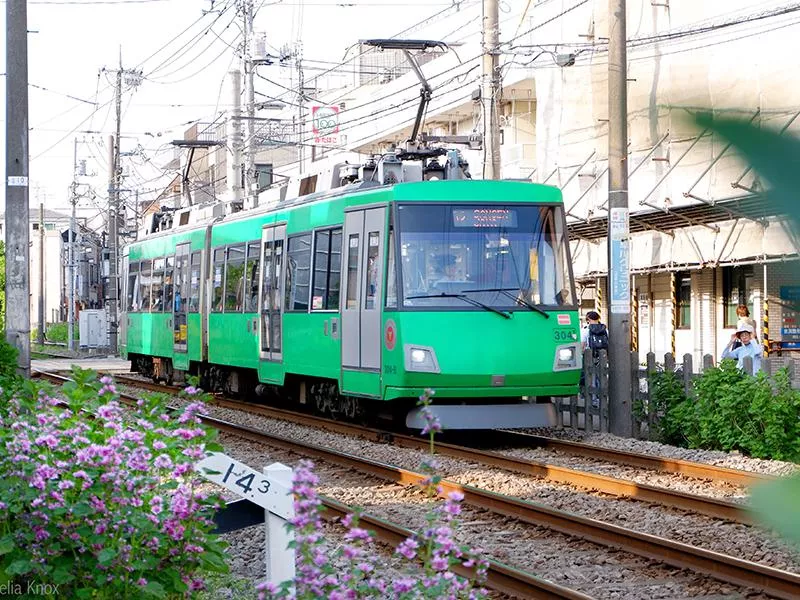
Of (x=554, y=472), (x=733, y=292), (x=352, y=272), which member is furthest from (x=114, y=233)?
(x=554, y=472)

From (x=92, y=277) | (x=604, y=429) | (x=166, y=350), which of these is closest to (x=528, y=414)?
(x=604, y=429)

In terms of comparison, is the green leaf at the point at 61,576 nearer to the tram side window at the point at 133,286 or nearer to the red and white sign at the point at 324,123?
the tram side window at the point at 133,286

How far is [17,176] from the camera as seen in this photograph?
16.3 meters

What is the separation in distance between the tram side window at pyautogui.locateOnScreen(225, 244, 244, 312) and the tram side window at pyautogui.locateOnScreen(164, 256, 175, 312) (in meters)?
4.00

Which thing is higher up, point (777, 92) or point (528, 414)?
point (777, 92)

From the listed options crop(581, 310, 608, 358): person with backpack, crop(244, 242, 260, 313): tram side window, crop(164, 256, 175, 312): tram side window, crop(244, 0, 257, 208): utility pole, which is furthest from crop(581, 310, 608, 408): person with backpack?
crop(244, 0, 257, 208): utility pole

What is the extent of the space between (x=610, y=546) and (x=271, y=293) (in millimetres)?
11338

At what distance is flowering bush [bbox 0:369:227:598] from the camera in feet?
16.8

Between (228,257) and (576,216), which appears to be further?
(576,216)

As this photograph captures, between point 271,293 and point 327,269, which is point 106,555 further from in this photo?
point 271,293

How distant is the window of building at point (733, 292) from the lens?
26734mm

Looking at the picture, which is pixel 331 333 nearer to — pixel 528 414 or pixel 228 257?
pixel 528 414

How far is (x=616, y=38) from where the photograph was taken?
1546 centimetres

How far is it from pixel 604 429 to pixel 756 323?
25.9 feet
